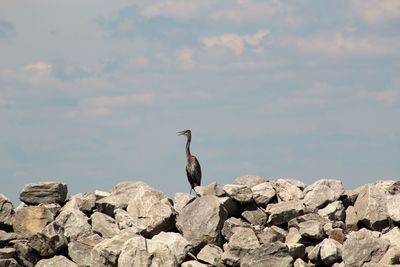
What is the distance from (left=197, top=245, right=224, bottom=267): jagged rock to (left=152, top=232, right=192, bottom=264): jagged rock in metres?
0.61

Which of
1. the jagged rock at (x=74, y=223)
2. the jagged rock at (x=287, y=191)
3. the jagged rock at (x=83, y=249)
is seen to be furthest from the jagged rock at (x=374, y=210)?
the jagged rock at (x=74, y=223)

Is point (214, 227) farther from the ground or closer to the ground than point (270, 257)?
farther from the ground

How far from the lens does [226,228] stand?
33281 millimetres

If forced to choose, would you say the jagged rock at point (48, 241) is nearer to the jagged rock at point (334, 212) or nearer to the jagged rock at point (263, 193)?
the jagged rock at point (263, 193)

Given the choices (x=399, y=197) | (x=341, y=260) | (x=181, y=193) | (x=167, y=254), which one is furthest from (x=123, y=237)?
(x=399, y=197)

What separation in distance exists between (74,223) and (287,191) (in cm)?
822

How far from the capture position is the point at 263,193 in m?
35.2

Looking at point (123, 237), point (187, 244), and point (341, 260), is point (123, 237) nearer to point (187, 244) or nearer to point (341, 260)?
point (187, 244)

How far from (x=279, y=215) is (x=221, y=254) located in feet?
9.46

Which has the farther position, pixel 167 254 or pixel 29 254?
pixel 29 254

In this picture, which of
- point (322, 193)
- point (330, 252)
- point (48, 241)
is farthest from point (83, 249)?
point (322, 193)

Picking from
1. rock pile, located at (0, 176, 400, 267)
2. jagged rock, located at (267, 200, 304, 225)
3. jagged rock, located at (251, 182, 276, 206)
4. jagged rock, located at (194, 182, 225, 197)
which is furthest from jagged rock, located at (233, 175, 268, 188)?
jagged rock, located at (267, 200, 304, 225)

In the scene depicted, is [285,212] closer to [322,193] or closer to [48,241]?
[322,193]

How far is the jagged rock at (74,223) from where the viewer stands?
34.8m
